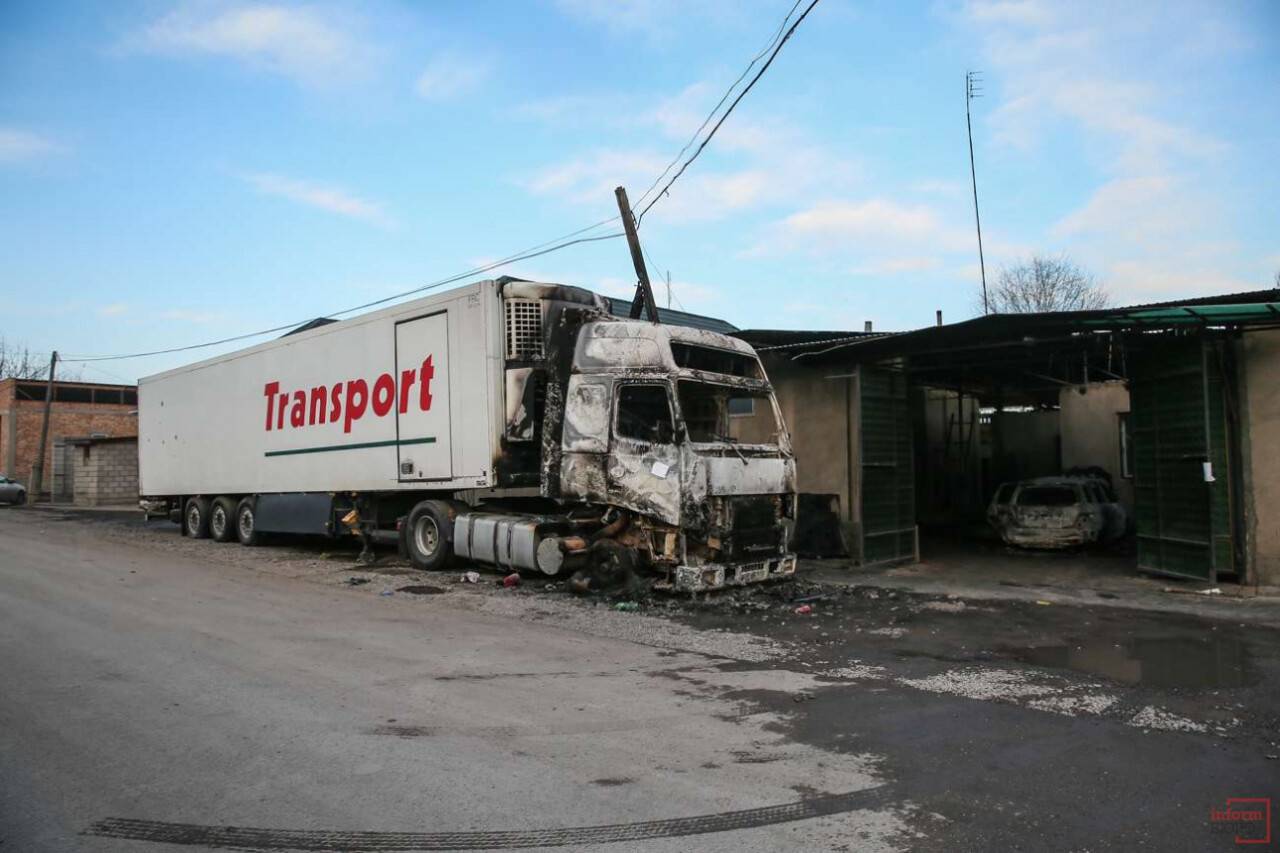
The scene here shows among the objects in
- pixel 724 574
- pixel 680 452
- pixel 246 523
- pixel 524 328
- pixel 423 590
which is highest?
pixel 524 328

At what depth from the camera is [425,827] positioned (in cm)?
383

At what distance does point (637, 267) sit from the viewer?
→ 1552cm

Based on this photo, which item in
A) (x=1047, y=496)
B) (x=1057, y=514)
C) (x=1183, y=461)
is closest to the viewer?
(x=1183, y=461)

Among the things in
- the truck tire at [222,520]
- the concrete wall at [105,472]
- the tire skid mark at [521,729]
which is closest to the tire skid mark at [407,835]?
the tire skid mark at [521,729]

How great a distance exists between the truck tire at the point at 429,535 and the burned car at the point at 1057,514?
10270mm

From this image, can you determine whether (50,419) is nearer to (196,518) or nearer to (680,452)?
(196,518)

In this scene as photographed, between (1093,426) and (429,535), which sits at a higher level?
(1093,426)

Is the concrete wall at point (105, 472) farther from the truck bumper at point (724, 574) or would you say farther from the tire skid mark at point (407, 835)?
the tire skid mark at point (407, 835)

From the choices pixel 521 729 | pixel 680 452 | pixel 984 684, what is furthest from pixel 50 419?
pixel 984 684

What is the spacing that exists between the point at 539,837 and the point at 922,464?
65.2 ft

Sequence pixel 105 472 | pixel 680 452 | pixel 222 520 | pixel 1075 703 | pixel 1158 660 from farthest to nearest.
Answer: pixel 105 472
pixel 222 520
pixel 680 452
pixel 1158 660
pixel 1075 703

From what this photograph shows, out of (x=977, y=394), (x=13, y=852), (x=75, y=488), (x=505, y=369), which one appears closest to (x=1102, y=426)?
(x=977, y=394)

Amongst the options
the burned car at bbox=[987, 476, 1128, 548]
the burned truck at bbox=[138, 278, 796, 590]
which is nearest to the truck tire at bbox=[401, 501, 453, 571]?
the burned truck at bbox=[138, 278, 796, 590]

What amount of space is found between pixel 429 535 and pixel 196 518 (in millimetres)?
8719
